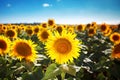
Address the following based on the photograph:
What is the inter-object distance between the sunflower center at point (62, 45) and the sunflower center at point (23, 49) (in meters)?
0.62

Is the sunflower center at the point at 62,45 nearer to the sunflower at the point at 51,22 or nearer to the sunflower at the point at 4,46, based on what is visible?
the sunflower at the point at 4,46

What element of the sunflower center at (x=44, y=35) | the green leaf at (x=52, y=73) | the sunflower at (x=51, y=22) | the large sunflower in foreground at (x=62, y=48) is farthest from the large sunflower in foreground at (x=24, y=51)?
the sunflower at (x=51, y=22)

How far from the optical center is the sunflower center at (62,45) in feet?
12.1

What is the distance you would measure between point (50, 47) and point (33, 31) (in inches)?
321

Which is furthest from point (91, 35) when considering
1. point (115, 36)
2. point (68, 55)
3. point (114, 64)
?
point (68, 55)

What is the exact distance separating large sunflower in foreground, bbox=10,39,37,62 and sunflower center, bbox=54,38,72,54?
562mm

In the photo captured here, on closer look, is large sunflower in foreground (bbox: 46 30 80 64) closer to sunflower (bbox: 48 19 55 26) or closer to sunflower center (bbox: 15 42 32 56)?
sunflower center (bbox: 15 42 32 56)

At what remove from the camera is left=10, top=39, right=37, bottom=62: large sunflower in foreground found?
13.6 feet

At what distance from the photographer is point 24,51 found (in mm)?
4227

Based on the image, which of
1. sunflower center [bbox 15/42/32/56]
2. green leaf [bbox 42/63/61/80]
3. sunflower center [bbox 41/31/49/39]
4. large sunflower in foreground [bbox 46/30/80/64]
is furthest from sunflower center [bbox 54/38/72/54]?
sunflower center [bbox 41/31/49/39]

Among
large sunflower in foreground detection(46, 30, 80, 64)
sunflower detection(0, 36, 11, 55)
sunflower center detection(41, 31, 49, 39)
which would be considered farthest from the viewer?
sunflower center detection(41, 31, 49, 39)

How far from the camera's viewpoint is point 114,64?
15.4ft

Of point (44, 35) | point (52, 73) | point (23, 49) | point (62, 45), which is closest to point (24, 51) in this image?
point (23, 49)

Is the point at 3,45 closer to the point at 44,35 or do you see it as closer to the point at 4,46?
the point at 4,46
